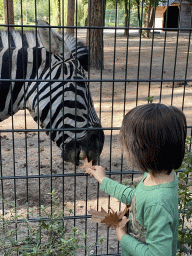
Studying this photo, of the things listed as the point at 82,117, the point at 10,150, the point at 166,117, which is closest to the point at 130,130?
the point at 166,117

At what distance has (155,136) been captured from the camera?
144 cm

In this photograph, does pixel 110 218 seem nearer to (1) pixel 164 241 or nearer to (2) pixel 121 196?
(2) pixel 121 196

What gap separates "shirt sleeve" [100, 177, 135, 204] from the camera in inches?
73.3

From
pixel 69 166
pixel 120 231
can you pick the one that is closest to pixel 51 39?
pixel 69 166

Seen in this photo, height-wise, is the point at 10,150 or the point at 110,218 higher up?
the point at 110,218

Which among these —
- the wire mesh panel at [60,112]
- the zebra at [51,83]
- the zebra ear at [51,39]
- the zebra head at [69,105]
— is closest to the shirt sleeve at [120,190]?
the wire mesh panel at [60,112]

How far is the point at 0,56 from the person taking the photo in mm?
3869

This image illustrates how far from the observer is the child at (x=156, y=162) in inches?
56.5

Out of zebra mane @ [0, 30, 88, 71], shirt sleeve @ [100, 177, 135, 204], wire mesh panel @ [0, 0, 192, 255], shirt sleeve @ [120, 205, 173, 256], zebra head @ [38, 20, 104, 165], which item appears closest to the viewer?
shirt sleeve @ [120, 205, 173, 256]

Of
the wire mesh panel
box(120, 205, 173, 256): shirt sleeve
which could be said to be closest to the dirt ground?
the wire mesh panel

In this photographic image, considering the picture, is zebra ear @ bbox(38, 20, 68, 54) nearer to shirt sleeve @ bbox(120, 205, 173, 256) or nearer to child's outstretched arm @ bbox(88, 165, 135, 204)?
child's outstretched arm @ bbox(88, 165, 135, 204)

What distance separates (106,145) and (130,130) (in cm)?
476

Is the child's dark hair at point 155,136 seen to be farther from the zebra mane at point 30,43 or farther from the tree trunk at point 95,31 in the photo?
the tree trunk at point 95,31

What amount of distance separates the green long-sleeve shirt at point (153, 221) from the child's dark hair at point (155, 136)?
0.12m
